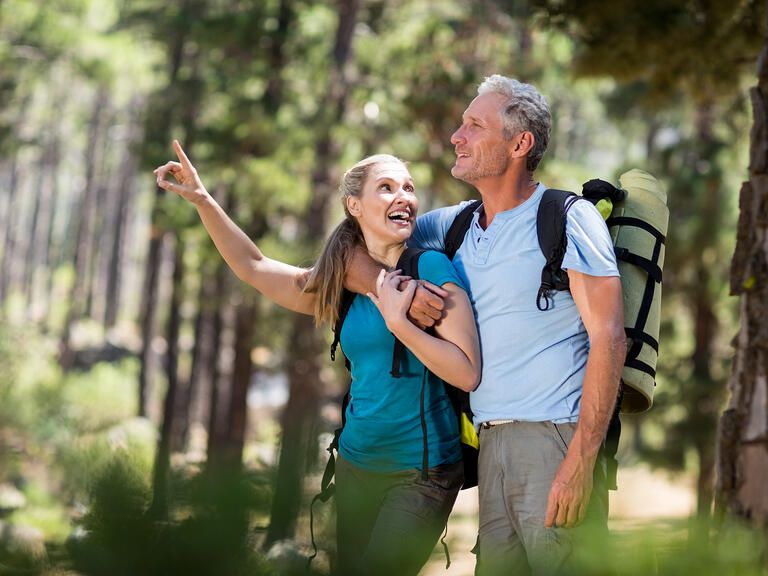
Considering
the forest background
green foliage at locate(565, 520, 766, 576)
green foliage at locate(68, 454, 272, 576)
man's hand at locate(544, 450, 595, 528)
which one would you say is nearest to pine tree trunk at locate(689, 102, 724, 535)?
the forest background

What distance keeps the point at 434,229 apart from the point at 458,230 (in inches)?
5.7

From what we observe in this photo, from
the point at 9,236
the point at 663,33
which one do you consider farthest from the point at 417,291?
the point at 9,236

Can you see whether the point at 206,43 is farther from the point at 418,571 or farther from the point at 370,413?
the point at 418,571

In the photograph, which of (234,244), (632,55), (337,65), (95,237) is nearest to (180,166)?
(234,244)

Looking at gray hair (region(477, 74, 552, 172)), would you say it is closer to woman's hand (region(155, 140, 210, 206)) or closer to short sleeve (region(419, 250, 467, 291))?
short sleeve (region(419, 250, 467, 291))

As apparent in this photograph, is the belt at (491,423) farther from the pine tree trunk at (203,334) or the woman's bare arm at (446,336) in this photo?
the pine tree trunk at (203,334)

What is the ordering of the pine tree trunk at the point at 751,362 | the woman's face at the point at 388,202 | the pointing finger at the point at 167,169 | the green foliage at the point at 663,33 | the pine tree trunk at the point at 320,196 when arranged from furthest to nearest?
the pine tree trunk at the point at 320,196 → the green foliage at the point at 663,33 → the pine tree trunk at the point at 751,362 → the pointing finger at the point at 167,169 → the woman's face at the point at 388,202

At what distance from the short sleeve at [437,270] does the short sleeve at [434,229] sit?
0.77ft

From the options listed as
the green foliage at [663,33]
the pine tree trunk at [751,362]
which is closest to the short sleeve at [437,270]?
the pine tree trunk at [751,362]

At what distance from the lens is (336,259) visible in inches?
126

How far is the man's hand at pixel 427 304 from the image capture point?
9.29 ft

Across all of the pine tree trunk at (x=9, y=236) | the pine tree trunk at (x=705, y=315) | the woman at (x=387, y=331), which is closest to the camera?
the woman at (x=387, y=331)

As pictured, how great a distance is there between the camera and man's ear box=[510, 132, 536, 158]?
9.73ft

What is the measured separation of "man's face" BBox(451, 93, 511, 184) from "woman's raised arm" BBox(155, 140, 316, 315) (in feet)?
2.29
